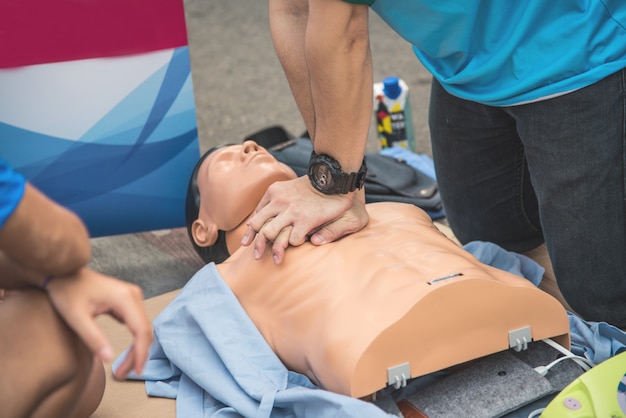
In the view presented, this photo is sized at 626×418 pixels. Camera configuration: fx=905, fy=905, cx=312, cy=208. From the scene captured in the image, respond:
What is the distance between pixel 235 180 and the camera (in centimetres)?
227

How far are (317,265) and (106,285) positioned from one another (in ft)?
2.16

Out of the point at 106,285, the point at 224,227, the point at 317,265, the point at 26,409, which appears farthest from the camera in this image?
the point at 224,227

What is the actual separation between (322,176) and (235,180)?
42 centimetres

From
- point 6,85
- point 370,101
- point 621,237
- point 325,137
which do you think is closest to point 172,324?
point 325,137

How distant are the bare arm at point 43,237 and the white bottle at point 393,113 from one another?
195cm

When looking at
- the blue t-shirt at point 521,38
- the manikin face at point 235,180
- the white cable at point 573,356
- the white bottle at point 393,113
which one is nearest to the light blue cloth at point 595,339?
the white cable at point 573,356

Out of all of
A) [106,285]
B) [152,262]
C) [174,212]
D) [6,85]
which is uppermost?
[106,285]

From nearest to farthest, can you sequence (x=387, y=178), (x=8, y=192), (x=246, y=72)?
(x=8, y=192), (x=387, y=178), (x=246, y=72)

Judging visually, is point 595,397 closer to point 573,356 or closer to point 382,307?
point 573,356

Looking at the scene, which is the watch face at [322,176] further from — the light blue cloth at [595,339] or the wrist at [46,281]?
the wrist at [46,281]

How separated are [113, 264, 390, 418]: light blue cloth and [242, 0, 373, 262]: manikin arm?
0.17 metres

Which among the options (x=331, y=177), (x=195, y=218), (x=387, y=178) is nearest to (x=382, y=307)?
(x=331, y=177)

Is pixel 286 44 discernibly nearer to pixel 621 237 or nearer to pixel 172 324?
pixel 172 324

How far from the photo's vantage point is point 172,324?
199 cm
